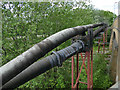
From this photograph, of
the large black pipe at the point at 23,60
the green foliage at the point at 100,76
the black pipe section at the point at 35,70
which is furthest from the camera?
the green foliage at the point at 100,76

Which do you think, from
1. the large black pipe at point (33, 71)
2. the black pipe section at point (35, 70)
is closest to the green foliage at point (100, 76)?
the black pipe section at point (35, 70)

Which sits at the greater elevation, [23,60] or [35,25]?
[23,60]

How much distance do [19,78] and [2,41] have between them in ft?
18.3

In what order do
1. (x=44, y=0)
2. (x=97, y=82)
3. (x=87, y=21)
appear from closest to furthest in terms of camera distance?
1. (x=44, y=0)
2. (x=97, y=82)
3. (x=87, y=21)

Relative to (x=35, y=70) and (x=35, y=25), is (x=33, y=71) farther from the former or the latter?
(x=35, y=25)

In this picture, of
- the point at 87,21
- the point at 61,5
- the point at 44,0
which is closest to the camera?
the point at 44,0

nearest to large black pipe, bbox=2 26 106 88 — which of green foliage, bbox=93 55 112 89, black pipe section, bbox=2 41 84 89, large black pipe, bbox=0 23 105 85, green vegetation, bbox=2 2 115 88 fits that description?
black pipe section, bbox=2 41 84 89

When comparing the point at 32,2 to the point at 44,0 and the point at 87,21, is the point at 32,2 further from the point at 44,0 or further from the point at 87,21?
the point at 87,21

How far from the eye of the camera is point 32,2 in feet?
23.5

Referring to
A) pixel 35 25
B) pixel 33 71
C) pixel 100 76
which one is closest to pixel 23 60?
pixel 33 71

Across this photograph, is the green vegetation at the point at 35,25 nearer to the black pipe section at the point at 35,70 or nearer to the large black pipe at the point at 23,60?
the black pipe section at the point at 35,70

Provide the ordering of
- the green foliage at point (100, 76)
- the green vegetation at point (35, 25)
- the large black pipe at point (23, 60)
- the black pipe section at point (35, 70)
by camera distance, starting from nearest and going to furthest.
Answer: the large black pipe at point (23, 60)
the black pipe section at point (35, 70)
the green vegetation at point (35, 25)
the green foliage at point (100, 76)

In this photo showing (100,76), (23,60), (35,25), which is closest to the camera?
(23,60)

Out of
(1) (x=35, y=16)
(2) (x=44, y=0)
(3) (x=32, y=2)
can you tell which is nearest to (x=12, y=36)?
(1) (x=35, y=16)
